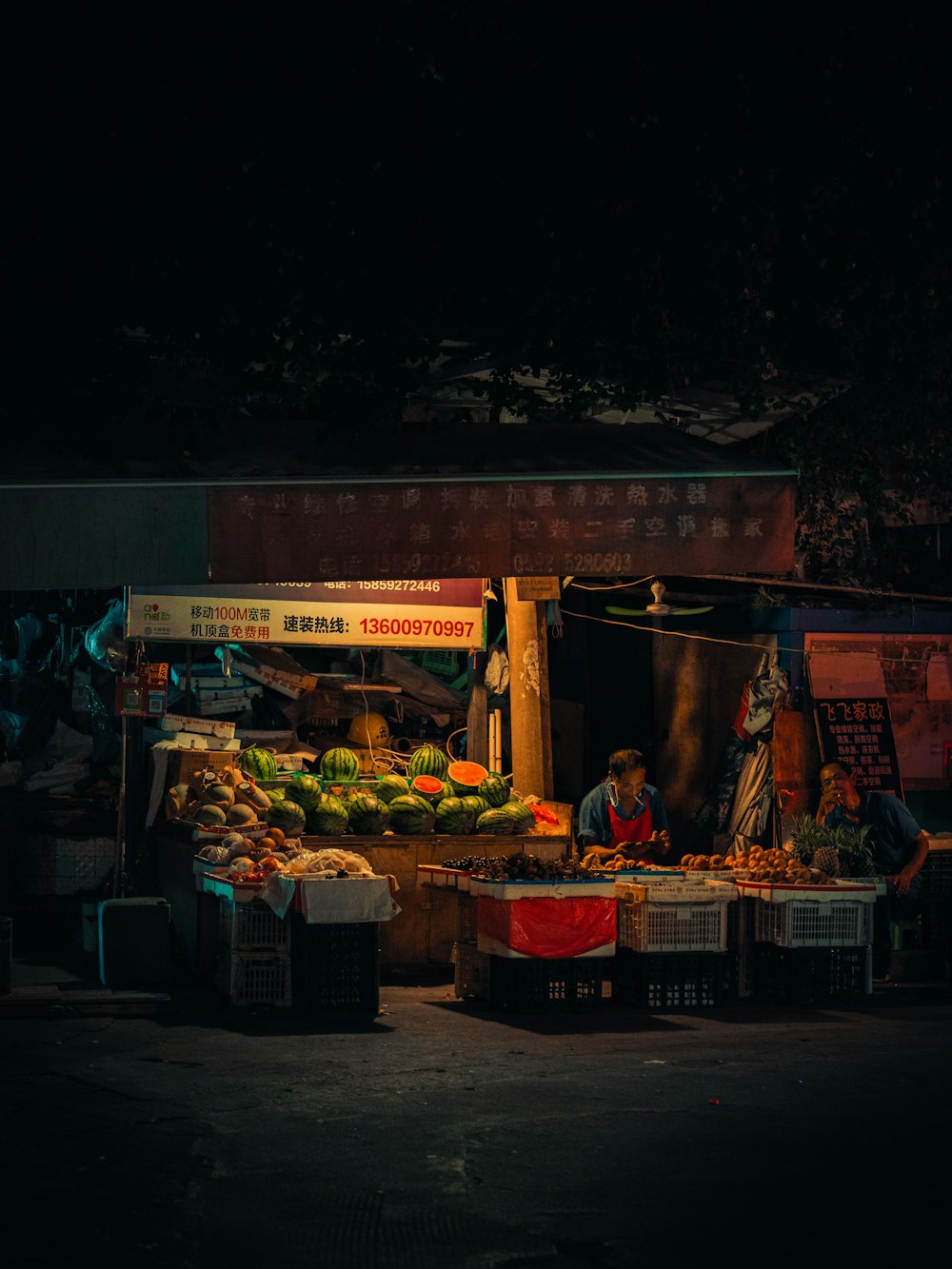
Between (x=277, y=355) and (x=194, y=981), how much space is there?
16.0 ft

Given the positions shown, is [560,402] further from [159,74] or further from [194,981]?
[194,981]

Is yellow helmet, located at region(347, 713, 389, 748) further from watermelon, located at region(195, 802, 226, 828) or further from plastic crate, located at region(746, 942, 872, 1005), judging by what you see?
plastic crate, located at region(746, 942, 872, 1005)

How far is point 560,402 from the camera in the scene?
13.3 metres

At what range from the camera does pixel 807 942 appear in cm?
1236

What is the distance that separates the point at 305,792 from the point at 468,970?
7.51 ft

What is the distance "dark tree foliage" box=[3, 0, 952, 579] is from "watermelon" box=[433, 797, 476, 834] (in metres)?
3.40

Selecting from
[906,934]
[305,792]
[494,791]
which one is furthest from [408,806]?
[906,934]

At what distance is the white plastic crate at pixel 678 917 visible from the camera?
12.0 meters

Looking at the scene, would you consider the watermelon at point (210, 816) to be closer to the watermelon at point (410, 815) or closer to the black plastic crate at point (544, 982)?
the watermelon at point (410, 815)

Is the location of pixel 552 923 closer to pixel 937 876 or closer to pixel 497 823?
pixel 497 823

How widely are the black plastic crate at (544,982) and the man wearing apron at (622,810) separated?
88.4 inches

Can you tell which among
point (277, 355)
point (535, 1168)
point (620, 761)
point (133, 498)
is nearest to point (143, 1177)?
point (535, 1168)

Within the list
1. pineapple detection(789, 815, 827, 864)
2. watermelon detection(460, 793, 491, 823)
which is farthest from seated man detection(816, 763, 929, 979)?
watermelon detection(460, 793, 491, 823)

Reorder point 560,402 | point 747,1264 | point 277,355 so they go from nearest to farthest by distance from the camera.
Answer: point 747,1264 → point 277,355 → point 560,402
